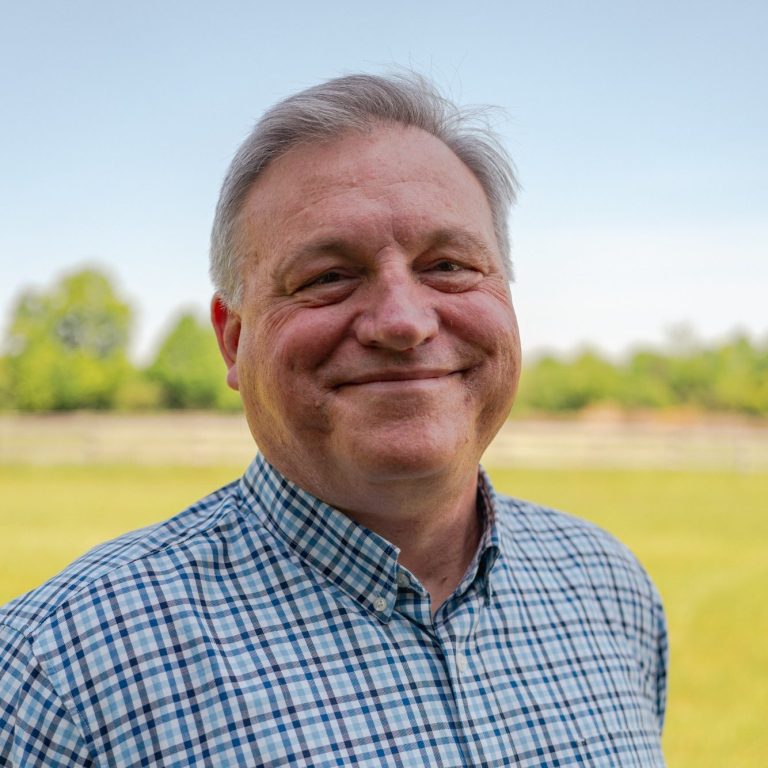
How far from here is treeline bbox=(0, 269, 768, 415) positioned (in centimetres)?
3638

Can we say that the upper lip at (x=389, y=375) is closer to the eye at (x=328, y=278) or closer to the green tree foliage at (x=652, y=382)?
the eye at (x=328, y=278)

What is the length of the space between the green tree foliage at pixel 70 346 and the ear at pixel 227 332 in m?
36.2

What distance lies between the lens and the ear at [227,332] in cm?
148

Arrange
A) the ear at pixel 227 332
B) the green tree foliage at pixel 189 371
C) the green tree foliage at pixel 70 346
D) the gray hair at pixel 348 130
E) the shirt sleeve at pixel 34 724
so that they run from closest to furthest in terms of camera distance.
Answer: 1. the shirt sleeve at pixel 34 724
2. the gray hair at pixel 348 130
3. the ear at pixel 227 332
4. the green tree foliage at pixel 189 371
5. the green tree foliage at pixel 70 346

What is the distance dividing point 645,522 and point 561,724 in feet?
39.4

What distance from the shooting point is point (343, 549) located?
1337 millimetres

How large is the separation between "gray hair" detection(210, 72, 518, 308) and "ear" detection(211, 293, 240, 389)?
0.03 metres

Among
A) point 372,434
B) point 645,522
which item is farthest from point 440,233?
point 645,522

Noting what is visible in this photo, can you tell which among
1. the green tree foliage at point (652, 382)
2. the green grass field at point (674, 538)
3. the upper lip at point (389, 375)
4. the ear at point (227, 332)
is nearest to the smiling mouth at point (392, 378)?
the upper lip at point (389, 375)

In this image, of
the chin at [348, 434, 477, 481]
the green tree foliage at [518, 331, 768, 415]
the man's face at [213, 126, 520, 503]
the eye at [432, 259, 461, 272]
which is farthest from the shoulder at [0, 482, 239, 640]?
the green tree foliage at [518, 331, 768, 415]

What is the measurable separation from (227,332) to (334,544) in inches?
16.5

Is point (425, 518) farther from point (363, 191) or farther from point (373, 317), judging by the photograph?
point (363, 191)

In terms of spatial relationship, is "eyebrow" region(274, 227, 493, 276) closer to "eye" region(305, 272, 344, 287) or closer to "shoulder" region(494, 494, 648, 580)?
"eye" region(305, 272, 344, 287)

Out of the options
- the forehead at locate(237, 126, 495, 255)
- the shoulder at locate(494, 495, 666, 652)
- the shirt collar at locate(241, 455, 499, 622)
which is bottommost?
the shoulder at locate(494, 495, 666, 652)
